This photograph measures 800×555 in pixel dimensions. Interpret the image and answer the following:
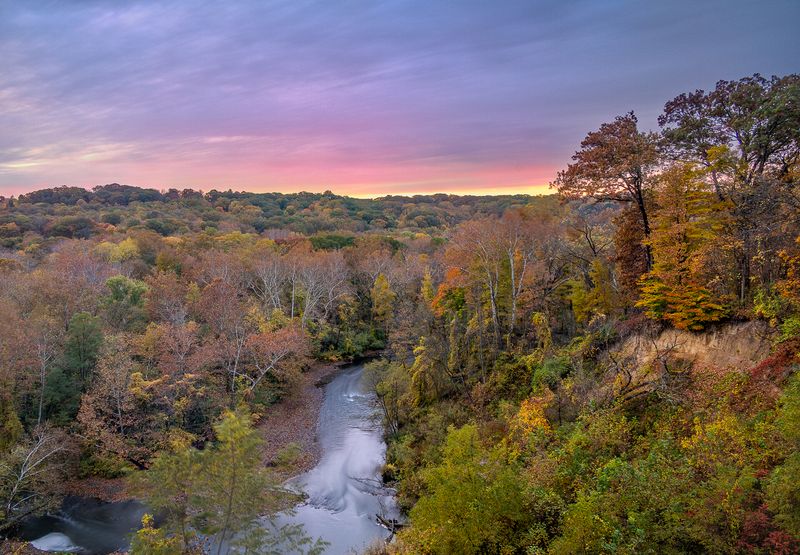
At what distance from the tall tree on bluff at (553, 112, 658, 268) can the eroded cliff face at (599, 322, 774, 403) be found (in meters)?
4.47

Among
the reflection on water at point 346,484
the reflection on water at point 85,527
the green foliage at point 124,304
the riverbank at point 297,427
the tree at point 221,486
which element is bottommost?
the reflection on water at point 85,527

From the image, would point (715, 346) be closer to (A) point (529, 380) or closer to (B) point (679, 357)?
(B) point (679, 357)

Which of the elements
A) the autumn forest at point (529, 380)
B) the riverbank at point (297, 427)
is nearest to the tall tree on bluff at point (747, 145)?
the autumn forest at point (529, 380)

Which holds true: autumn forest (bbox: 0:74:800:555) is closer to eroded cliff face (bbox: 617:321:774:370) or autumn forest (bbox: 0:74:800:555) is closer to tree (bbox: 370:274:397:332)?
eroded cliff face (bbox: 617:321:774:370)

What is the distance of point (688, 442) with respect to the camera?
45.3 feet

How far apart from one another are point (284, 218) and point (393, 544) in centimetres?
10246

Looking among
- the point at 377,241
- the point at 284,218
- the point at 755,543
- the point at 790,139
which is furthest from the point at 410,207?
the point at 755,543

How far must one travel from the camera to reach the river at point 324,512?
21.4 meters

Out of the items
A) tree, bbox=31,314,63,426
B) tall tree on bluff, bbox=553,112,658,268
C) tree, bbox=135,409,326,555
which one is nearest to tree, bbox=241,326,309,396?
tree, bbox=31,314,63,426

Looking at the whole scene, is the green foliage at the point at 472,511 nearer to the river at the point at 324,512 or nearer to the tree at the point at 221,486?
the tree at the point at 221,486

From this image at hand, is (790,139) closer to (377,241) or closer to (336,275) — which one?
(336,275)

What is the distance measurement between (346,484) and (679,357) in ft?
59.6

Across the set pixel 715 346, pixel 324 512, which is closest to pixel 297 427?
pixel 324 512

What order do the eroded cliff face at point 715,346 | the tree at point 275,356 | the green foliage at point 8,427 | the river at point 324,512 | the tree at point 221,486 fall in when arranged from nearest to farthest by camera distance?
1. the tree at point 221,486
2. the eroded cliff face at point 715,346
3. the river at point 324,512
4. the green foliage at point 8,427
5. the tree at point 275,356
